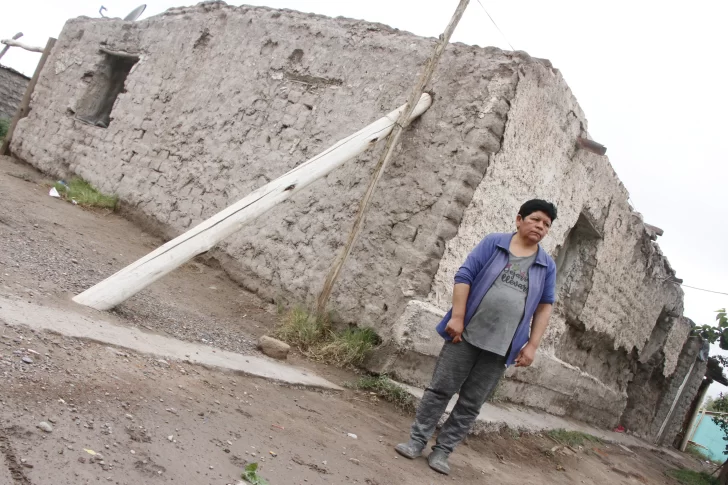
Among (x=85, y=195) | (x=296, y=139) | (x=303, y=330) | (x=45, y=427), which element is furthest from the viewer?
(x=85, y=195)

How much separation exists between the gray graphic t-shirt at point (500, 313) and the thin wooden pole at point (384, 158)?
1.81m

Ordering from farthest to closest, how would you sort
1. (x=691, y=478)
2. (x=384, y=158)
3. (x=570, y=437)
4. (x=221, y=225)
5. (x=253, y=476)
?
1. (x=691, y=478)
2. (x=570, y=437)
3. (x=384, y=158)
4. (x=221, y=225)
5. (x=253, y=476)

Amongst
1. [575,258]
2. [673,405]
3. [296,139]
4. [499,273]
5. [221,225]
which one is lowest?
[673,405]

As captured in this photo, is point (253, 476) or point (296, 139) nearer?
point (253, 476)

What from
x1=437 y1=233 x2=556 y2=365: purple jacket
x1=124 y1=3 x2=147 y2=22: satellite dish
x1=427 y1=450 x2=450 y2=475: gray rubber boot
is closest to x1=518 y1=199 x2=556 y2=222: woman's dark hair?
x1=437 y1=233 x2=556 y2=365: purple jacket

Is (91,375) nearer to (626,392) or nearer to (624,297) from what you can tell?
(624,297)

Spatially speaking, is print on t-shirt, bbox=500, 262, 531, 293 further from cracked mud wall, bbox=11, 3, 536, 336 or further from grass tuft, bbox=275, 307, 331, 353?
grass tuft, bbox=275, 307, 331, 353

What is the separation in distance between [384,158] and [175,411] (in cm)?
279

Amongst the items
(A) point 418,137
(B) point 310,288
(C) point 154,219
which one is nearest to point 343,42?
(A) point 418,137

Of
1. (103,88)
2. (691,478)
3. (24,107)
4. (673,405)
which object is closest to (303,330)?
(691,478)

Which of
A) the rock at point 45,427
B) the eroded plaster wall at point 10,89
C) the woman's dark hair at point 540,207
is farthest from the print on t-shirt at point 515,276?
the eroded plaster wall at point 10,89

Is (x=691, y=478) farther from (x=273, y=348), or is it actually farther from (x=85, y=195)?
(x=85, y=195)

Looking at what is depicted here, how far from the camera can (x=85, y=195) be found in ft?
23.0

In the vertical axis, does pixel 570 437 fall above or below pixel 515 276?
below
